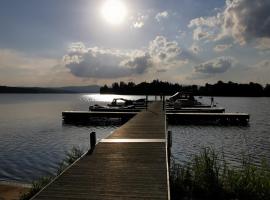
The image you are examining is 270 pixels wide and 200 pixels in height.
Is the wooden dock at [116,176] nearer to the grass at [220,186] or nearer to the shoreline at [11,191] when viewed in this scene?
the grass at [220,186]

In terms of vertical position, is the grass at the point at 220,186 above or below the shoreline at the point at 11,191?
above

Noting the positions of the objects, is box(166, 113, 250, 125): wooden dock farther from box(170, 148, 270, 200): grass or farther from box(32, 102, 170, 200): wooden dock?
box(170, 148, 270, 200): grass

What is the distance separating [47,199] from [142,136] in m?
8.76

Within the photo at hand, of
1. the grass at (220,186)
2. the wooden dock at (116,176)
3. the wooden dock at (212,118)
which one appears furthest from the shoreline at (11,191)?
the wooden dock at (212,118)

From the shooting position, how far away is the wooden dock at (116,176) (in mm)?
6527

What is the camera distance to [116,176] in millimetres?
7828

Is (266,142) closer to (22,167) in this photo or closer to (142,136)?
(142,136)

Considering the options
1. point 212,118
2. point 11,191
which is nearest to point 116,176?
point 11,191

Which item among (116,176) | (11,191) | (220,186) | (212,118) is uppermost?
(116,176)

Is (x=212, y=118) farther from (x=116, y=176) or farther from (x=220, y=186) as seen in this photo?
(x=116, y=176)

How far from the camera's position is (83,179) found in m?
7.56

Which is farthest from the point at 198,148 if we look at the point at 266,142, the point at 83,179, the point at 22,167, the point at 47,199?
the point at 47,199

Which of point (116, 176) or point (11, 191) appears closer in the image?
point (116, 176)

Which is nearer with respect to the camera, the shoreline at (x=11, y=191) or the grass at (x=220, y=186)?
the grass at (x=220, y=186)
